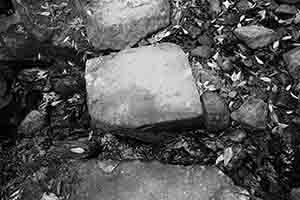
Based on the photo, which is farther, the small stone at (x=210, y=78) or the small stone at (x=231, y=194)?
the small stone at (x=210, y=78)

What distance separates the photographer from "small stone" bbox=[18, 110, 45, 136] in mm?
2660

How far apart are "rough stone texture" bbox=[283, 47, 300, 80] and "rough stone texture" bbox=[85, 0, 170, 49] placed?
38.7 inches

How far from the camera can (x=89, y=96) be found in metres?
2.43

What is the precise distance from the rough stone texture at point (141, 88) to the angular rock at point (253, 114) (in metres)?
0.31

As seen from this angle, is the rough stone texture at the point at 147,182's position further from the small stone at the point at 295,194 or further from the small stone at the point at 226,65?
the small stone at the point at 226,65

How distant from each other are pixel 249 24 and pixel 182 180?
4.45 feet

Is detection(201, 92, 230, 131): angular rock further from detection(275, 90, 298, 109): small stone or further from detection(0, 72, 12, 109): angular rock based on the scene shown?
detection(0, 72, 12, 109): angular rock

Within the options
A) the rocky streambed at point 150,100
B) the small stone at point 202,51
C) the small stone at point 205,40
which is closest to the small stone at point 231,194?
the rocky streambed at point 150,100

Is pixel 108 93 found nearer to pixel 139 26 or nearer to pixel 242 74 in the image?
pixel 139 26

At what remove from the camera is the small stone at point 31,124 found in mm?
2660

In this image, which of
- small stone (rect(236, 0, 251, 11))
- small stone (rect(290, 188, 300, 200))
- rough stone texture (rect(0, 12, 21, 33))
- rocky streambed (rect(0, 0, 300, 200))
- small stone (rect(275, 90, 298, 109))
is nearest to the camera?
small stone (rect(290, 188, 300, 200))

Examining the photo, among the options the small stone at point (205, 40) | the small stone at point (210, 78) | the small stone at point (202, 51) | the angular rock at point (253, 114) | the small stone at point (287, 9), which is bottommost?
the angular rock at point (253, 114)

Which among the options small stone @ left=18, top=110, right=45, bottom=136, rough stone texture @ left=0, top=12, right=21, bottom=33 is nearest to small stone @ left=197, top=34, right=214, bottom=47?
small stone @ left=18, top=110, right=45, bottom=136

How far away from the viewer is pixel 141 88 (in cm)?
236
